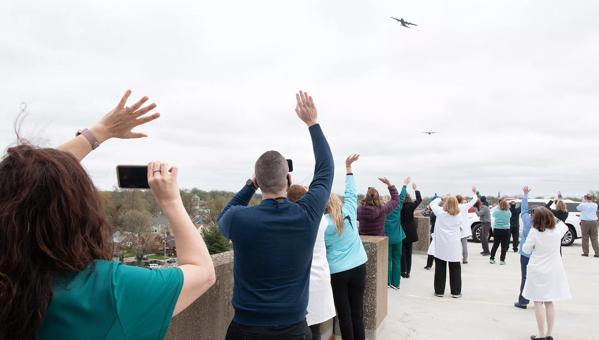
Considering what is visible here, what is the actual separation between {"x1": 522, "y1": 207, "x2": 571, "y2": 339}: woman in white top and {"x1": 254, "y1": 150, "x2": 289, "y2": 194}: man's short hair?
15.0 feet

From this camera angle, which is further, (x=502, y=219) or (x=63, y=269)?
(x=502, y=219)

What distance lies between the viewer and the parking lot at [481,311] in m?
6.13

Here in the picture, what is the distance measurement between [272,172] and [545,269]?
4.80m

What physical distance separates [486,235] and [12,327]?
1431cm

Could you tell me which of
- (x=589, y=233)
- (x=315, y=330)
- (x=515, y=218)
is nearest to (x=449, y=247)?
(x=315, y=330)

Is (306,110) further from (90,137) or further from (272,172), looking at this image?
(90,137)

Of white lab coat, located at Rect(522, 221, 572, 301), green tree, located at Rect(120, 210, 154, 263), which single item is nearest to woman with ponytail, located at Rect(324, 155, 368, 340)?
white lab coat, located at Rect(522, 221, 572, 301)

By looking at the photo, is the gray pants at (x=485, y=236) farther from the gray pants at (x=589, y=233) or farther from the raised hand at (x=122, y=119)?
the raised hand at (x=122, y=119)

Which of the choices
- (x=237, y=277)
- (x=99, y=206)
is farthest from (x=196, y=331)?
(x=99, y=206)

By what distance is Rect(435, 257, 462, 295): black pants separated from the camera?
8.20m

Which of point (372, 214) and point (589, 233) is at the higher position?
point (372, 214)

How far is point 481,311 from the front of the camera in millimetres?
7246

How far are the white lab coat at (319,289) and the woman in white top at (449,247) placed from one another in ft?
15.9

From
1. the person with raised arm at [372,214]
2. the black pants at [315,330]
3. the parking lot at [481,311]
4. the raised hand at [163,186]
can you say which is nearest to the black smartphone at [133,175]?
the raised hand at [163,186]
